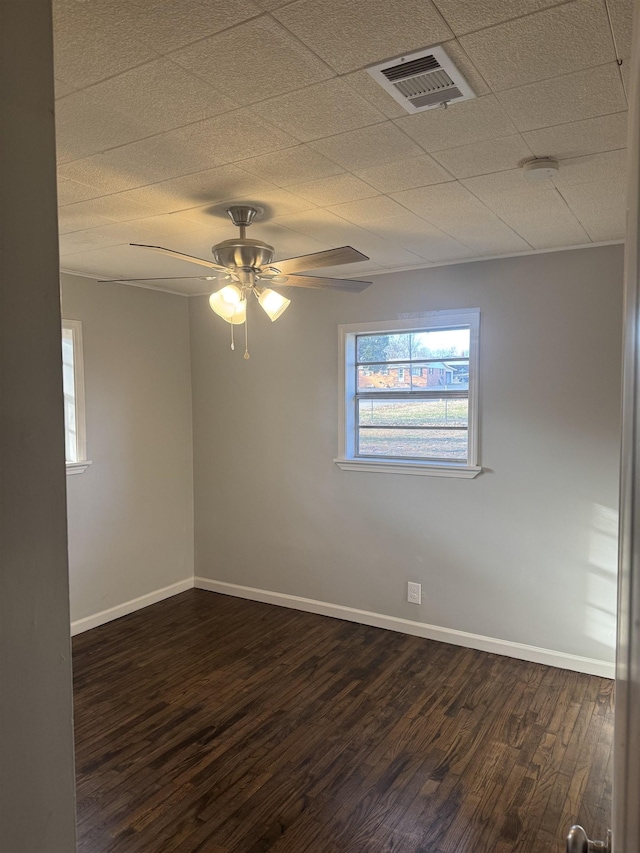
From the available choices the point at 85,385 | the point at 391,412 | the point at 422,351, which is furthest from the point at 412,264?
the point at 85,385

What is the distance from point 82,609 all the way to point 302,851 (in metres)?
2.64

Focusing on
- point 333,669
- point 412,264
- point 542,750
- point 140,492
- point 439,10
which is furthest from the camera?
point 140,492

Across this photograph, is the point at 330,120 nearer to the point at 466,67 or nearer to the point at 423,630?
the point at 466,67

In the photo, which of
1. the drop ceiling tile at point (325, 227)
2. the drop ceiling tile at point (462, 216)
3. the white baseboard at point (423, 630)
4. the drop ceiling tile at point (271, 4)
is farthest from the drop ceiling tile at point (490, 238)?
the white baseboard at point (423, 630)

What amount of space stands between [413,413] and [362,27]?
117 inches

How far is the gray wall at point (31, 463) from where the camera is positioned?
2.40ft

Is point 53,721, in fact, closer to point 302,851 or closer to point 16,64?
point 16,64

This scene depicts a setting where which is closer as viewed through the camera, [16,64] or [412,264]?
[16,64]

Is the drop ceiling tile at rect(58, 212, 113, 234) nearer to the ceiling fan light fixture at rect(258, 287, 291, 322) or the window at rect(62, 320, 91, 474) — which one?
the ceiling fan light fixture at rect(258, 287, 291, 322)

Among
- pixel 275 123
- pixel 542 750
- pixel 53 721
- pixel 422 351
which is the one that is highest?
pixel 275 123

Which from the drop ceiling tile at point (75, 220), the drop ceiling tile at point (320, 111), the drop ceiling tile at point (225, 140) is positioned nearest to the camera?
the drop ceiling tile at point (320, 111)

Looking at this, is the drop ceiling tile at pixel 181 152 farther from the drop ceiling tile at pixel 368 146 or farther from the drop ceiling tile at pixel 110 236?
the drop ceiling tile at pixel 110 236

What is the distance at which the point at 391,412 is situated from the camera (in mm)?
4254

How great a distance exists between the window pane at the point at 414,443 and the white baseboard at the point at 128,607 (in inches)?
78.3
